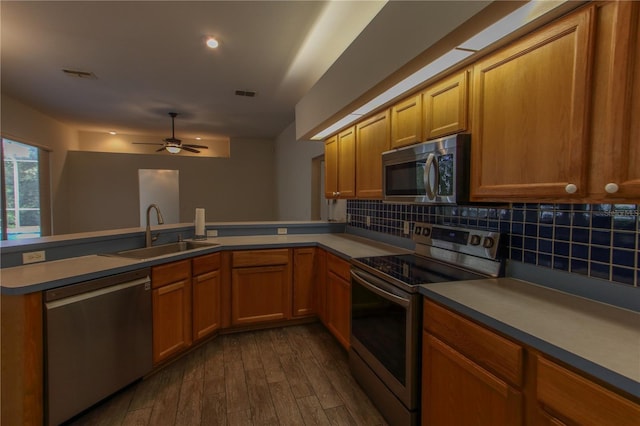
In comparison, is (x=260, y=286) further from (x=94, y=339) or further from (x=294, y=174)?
(x=294, y=174)

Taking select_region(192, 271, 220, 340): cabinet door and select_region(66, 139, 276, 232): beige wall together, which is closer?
select_region(192, 271, 220, 340): cabinet door

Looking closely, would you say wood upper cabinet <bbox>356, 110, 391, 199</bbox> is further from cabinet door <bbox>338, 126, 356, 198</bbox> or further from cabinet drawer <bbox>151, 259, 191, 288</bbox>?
cabinet drawer <bbox>151, 259, 191, 288</bbox>

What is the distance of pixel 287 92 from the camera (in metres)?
4.12

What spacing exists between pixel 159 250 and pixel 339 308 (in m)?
1.69

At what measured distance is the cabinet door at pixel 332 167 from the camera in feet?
10.7

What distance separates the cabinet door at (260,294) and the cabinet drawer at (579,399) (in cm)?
228

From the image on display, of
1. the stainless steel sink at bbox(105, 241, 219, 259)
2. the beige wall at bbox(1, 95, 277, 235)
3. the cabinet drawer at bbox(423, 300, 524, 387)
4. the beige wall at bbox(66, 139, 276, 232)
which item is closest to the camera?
the cabinet drawer at bbox(423, 300, 524, 387)

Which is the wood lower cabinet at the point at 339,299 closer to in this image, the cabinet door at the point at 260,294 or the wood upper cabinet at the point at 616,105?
the cabinet door at the point at 260,294

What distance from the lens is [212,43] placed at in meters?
2.80

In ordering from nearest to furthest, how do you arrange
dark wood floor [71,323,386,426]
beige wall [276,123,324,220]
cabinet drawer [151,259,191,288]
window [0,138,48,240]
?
dark wood floor [71,323,386,426] < cabinet drawer [151,259,191,288] < window [0,138,48,240] < beige wall [276,123,324,220]

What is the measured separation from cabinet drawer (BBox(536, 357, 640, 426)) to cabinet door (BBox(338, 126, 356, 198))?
2075 mm

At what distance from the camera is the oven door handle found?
5.28 feet

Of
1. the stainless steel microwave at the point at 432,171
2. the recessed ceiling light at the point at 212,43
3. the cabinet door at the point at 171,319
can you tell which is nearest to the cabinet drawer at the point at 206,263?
the cabinet door at the point at 171,319

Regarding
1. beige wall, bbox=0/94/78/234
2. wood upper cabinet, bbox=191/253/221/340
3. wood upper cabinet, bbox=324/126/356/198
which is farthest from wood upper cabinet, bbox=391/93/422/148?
beige wall, bbox=0/94/78/234
